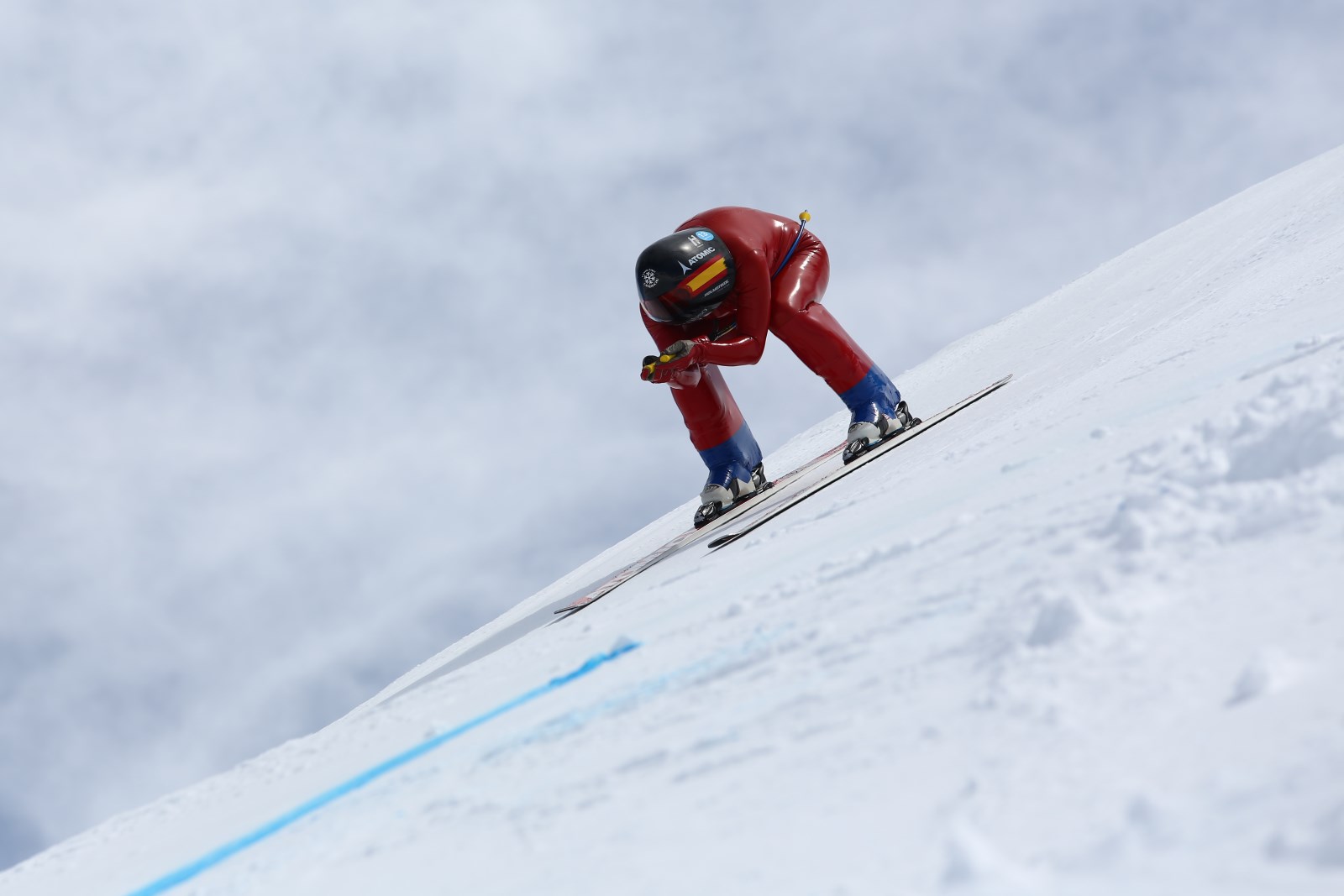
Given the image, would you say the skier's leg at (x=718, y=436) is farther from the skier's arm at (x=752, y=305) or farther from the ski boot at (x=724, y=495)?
the skier's arm at (x=752, y=305)

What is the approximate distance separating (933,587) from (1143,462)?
0.54 metres

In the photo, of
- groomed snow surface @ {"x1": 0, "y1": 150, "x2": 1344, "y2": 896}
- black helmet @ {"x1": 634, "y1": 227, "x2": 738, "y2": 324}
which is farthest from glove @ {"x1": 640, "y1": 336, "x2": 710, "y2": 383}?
groomed snow surface @ {"x1": 0, "y1": 150, "x2": 1344, "y2": 896}

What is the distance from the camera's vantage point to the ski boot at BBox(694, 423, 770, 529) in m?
5.35

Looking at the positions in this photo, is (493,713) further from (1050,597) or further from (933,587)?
(1050,597)

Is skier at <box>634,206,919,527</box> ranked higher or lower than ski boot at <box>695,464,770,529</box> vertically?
higher

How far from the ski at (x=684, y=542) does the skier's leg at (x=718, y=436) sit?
0.10 metres

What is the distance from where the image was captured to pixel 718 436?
5336mm

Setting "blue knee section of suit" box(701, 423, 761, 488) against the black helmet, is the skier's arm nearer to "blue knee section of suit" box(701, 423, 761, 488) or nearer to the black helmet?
the black helmet

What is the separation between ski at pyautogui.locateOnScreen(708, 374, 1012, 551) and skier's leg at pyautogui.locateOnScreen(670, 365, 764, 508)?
1.80ft

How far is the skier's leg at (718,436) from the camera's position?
17.3 ft

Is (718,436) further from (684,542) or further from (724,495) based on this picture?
(684,542)

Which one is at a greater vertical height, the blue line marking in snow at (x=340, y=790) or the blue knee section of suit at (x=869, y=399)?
the blue knee section of suit at (x=869, y=399)

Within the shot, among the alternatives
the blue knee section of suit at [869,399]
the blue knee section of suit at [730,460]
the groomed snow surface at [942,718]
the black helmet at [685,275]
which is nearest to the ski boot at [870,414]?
the blue knee section of suit at [869,399]

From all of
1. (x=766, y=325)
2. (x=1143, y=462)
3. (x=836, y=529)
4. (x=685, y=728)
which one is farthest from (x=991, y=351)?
(x=685, y=728)
